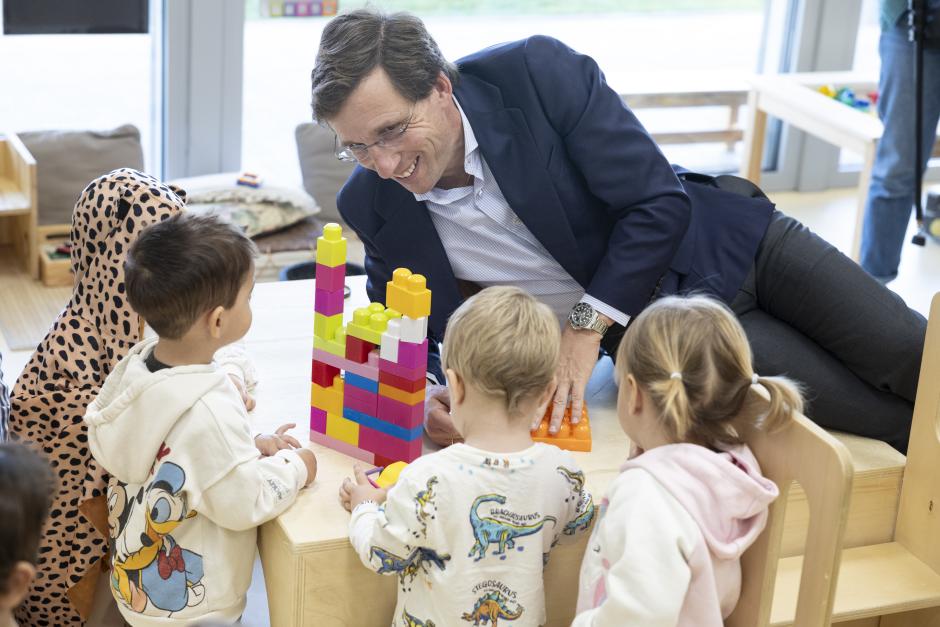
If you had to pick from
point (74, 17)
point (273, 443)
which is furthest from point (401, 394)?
point (74, 17)

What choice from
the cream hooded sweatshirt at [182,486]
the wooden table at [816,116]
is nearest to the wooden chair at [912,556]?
the cream hooded sweatshirt at [182,486]

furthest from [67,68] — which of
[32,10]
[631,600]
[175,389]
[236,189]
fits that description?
[631,600]

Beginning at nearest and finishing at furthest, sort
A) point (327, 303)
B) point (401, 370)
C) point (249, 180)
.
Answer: point (401, 370), point (327, 303), point (249, 180)

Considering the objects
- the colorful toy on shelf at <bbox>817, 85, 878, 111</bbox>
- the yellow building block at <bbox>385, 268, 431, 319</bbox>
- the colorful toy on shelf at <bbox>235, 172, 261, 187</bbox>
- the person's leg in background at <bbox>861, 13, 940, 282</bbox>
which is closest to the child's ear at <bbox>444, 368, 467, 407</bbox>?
the yellow building block at <bbox>385, 268, 431, 319</bbox>

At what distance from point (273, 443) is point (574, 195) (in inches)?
27.8

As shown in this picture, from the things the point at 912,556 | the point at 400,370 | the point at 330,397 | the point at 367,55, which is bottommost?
the point at 912,556

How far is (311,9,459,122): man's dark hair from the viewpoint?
6.58ft

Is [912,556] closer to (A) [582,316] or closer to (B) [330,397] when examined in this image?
(A) [582,316]

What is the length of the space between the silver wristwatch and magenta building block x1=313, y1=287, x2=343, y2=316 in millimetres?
421

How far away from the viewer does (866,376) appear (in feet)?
7.36

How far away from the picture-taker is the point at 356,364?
77.3 inches

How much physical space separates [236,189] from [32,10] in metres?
0.84

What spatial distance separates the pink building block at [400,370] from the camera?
6.19 feet

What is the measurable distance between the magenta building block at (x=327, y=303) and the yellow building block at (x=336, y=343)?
0.03 metres
